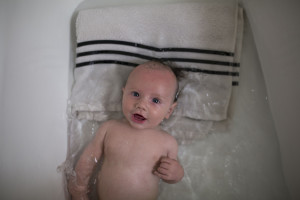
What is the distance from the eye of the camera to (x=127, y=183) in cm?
95

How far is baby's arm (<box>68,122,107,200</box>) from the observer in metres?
1.00

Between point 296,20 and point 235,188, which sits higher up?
point 296,20

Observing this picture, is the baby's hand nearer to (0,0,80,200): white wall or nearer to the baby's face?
the baby's face

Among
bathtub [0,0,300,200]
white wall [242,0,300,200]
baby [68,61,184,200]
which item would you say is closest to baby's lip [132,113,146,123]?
baby [68,61,184,200]

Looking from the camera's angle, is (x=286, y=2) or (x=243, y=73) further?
(x=243, y=73)

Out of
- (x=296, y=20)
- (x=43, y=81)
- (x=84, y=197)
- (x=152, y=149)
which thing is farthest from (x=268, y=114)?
(x=43, y=81)

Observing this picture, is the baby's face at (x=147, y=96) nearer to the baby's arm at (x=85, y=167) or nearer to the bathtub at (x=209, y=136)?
the baby's arm at (x=85, y=167)

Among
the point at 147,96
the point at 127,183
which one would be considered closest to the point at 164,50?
the point at 147,96

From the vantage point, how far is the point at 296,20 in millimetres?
952

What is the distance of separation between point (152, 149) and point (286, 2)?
789 mm

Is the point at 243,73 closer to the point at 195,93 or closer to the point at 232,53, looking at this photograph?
the point at 232,53

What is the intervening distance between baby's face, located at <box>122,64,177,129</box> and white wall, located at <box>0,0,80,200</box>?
14.0 inches

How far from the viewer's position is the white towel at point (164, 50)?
1.12 meters

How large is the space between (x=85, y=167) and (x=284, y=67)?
2.93 feet
